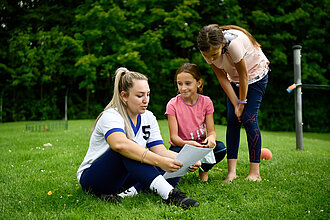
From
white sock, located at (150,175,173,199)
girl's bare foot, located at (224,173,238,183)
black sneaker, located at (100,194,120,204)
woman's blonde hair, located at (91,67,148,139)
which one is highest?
woman's blonde hair, located at (91,67,148,139)

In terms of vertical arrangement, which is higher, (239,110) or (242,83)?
(242,83)

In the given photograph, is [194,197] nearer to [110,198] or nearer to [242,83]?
[110,198]

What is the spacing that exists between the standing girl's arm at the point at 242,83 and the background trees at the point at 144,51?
1146cm

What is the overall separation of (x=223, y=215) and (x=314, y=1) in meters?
17.2

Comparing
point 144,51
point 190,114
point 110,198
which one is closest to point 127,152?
point 110,198

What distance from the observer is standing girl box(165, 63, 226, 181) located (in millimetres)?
3105

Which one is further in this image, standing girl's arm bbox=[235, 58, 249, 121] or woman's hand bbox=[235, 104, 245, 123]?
woman's hand bbox=[235, 104, 245, 123]

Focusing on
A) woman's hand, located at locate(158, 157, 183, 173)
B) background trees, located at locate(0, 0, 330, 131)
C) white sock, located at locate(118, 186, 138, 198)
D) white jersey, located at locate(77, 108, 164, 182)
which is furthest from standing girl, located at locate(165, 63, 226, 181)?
background trees, located at locate(0, 0, 330, 131)

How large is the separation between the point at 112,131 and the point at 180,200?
728mm

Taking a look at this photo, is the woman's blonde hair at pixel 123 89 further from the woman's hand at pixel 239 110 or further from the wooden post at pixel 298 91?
the wooden post at pixel 298 91

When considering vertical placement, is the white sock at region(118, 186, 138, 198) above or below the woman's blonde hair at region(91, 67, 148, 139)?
below

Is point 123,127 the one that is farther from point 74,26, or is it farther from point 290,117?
point 74,26

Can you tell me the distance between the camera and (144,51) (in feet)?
51.2

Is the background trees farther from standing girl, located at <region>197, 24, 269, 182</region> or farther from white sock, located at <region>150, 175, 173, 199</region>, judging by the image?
white sock, located at <region>150, 175, 173, 199</region>
